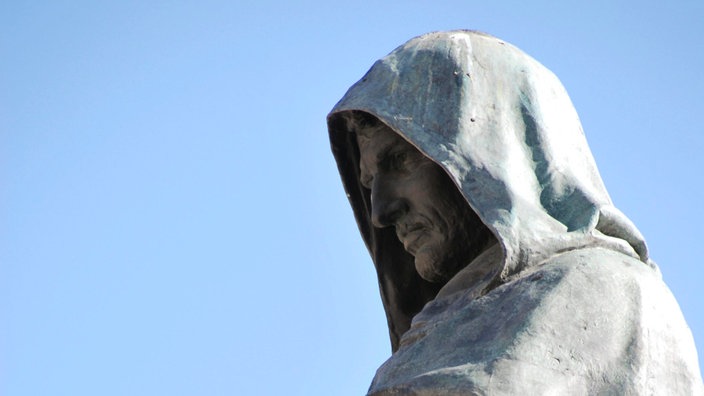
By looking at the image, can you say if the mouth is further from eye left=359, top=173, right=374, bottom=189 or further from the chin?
eye left=359, top=173, right=374, bottom=189

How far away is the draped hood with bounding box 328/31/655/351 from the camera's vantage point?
1078 centimetres

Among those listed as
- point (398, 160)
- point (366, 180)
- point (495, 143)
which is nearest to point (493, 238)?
point (495, 143)

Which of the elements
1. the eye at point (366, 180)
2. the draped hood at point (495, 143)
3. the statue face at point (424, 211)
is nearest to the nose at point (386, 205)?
the statue face at point (424, 211)

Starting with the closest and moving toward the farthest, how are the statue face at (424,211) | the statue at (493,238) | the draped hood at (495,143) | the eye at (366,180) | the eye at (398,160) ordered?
the statue at (493,238)
the draped hood at (495,143)
the statue face at (424,211)
the eye at (398,160)
the eye at (366,180)

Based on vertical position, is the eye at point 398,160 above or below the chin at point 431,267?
above

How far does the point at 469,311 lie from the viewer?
10.6 metres

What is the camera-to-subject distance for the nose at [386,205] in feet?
38.1

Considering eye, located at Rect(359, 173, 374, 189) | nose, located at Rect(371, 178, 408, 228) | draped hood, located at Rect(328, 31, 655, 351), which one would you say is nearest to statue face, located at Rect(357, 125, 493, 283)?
nose, located at Rect(371, 178, 408, 228)

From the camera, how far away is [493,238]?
11367 millimetres

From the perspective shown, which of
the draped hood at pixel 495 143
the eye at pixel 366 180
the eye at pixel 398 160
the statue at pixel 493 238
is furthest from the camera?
the eye at pixel 366 180

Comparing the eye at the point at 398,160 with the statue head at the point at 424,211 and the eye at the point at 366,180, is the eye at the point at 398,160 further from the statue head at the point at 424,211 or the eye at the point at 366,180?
the eye at the point at 366,180

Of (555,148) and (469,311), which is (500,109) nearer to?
(555,148)

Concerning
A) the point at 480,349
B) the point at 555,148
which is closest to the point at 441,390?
the point at 480,349

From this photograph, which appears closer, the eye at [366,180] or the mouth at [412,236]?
the mouth at [412,236]
